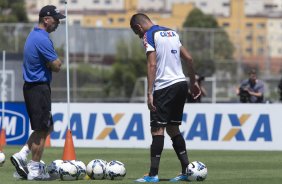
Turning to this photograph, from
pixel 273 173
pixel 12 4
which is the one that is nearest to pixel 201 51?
pixel 273 173

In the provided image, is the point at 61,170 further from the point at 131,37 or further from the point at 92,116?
the point at 131,37

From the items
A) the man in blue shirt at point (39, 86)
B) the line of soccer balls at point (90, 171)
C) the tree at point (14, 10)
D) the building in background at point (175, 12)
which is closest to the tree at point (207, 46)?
the building in background at point (175, 12)

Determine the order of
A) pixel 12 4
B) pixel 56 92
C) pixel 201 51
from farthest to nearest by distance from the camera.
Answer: pixel 12 4 < pixel 201 51 < pixel 56 92

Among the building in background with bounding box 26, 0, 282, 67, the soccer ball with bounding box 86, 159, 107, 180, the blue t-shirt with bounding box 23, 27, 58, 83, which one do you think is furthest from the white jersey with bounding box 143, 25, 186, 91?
the building in background with bounding box 26, 0, 282, 67

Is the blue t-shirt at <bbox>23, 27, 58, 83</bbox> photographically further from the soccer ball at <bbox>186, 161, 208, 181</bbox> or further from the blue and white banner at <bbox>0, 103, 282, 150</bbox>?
the blue and white banner at <bbox>0, 103, 282, 150</bbox>

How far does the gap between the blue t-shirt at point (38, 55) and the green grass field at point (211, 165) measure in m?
1.47

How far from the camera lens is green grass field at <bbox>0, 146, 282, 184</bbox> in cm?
1417

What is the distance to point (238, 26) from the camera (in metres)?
105

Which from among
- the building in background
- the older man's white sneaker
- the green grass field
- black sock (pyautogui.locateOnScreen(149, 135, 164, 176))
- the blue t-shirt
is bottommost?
the building in background

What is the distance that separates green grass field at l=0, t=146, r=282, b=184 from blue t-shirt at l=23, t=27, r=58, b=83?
147 centimetres

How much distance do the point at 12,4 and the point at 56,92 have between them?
52.9 m

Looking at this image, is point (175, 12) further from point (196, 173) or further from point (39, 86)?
point (196, 173)

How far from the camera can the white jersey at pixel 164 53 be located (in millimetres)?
13617

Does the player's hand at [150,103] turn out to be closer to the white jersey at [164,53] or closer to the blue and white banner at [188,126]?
the white jersey at [164,53]
